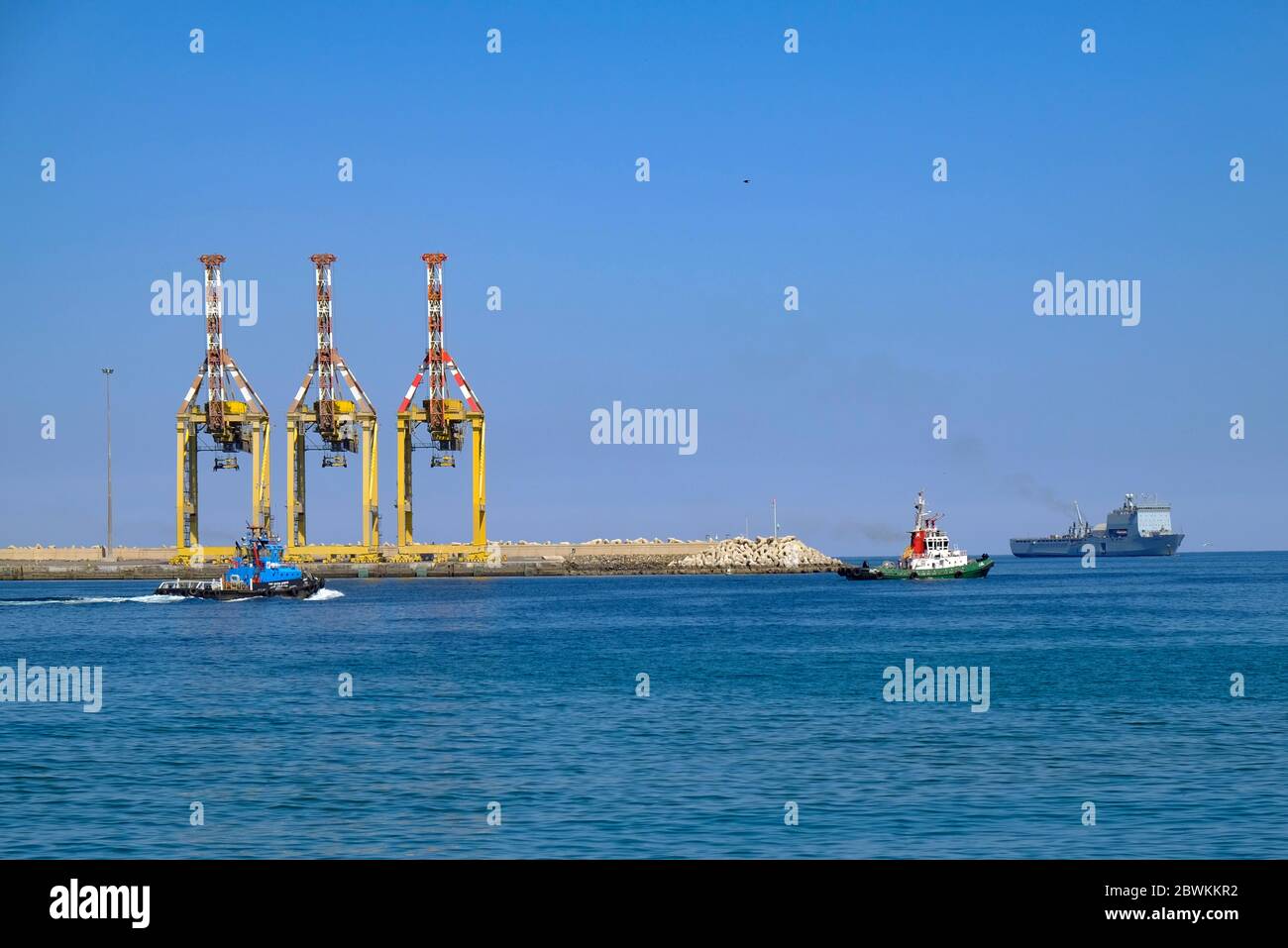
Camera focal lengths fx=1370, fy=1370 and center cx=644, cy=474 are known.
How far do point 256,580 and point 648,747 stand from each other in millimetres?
72840

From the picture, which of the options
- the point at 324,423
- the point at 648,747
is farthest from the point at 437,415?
the point at 648,747

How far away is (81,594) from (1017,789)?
10507 centimetres

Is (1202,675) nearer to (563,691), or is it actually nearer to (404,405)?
(563,691)

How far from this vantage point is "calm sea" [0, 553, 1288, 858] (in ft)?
64.2

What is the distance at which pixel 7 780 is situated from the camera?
25.0 m

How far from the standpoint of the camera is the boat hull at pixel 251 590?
309 feet

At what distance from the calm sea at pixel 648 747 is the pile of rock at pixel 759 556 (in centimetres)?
10562
